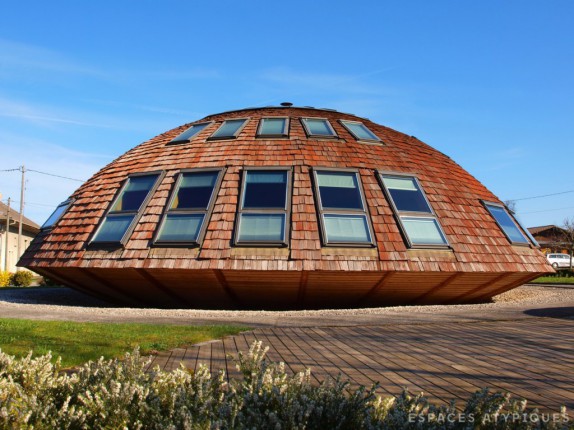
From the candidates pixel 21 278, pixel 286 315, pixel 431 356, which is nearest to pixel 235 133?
pixel 286 315

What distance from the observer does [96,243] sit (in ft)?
35.9

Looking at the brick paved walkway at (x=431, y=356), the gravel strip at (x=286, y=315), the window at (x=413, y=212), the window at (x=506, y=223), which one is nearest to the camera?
the brick paved walkway at (x=431, y=356)

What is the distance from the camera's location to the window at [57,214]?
13.1 m

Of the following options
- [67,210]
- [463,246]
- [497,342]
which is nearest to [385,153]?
[463,246]

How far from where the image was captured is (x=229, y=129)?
13836mm

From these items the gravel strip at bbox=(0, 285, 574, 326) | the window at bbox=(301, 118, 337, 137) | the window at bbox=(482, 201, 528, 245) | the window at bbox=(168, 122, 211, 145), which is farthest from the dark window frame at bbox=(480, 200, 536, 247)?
the window at bbox=(168, 122, 211, 145)

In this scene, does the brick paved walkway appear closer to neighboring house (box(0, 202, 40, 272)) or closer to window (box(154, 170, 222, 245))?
window (box(154, 170, 222, 245))

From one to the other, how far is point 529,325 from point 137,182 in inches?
384

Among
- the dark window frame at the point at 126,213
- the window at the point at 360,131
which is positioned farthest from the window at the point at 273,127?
the dark window frame at the point at 126,213

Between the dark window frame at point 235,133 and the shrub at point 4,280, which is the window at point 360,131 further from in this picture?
the shrub at point 4,280

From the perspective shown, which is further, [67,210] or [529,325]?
[67,210]

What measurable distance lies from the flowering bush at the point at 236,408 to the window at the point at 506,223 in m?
10.2

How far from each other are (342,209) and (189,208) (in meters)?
3.66

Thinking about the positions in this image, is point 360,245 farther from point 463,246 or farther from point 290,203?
point 463,246
